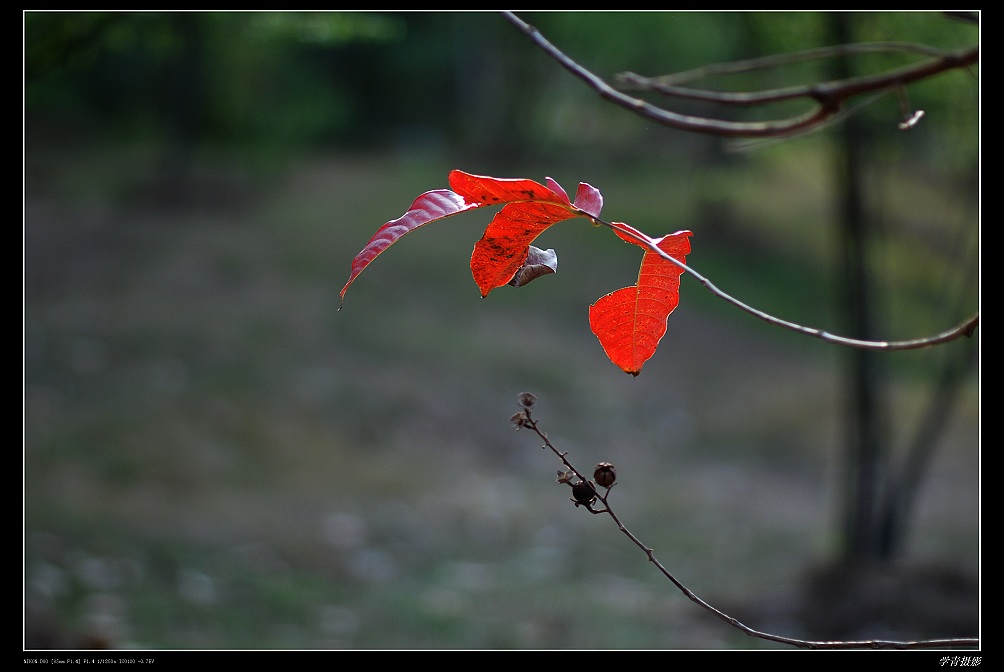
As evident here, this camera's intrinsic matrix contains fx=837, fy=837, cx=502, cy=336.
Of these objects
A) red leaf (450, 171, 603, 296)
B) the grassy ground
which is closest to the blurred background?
the grassy ground

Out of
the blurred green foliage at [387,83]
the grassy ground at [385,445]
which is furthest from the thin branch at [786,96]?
the blurred green foliage at [387,83]

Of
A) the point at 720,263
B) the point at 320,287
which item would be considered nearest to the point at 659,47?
the point at 720,263

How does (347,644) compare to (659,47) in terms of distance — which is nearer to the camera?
(347,644)

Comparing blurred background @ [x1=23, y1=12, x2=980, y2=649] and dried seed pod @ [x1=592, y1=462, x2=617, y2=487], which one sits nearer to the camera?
dried seed pod @ [x1=592, y1=462, x2=617, y2=487]

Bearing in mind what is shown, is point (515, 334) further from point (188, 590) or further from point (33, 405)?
point (188, 590)

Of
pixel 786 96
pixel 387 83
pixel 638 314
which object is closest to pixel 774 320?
pixel 638 314

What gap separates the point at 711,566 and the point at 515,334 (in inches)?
148

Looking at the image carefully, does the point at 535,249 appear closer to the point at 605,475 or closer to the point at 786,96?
the point at 605,475

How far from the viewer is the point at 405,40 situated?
12.4 m

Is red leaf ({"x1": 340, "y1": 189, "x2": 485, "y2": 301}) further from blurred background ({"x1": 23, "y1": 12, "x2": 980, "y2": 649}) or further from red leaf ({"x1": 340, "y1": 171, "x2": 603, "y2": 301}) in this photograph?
blurred background ({"x1": 23, "y1": 12, "x2": 980, "y2": 649})

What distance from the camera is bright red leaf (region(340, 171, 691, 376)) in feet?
2.34

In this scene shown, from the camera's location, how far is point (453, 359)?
24.2ft

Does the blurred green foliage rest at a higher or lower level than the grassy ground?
higher

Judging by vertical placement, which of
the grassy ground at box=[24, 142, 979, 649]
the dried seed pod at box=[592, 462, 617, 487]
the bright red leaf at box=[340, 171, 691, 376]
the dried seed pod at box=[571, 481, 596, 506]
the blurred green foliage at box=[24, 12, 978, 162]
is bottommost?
the dried seed pod at box=[571, 481, 596, 506]
